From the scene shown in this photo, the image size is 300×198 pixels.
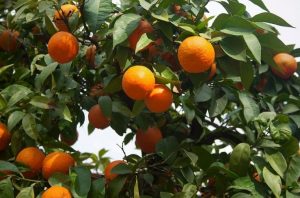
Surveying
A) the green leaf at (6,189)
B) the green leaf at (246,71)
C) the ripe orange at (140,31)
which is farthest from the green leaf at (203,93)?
the green leaf at (6,189)

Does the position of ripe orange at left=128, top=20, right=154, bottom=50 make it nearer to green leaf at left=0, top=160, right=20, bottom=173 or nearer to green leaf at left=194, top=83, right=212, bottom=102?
green leaf at left=194, top=83, right=212, bottom=102

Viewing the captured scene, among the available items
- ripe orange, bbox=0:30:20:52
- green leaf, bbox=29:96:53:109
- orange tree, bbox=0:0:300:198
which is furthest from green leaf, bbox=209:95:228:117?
ripe orange, bbox=0:30:20:52

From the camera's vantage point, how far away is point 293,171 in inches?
54.6

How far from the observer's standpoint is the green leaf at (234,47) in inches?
52.3

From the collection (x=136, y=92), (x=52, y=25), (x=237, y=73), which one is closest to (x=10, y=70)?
(x=52, y=25)

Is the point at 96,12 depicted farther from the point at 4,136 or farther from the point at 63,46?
the point at 4,136

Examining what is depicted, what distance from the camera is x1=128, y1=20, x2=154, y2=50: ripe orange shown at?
136 cm

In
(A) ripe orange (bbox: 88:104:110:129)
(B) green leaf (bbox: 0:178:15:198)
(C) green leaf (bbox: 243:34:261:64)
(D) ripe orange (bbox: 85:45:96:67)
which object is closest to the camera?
(C) green leaf (bbox: 243:34:261:64)

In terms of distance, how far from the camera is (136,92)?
133 cm

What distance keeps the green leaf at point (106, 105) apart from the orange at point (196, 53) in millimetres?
283

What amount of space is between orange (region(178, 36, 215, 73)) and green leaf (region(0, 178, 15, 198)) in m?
0.60

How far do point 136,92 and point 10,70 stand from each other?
80 cm

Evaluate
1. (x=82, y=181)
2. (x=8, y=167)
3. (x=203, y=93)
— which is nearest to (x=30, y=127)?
(x=8, y=167)

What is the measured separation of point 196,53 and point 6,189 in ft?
2.14
